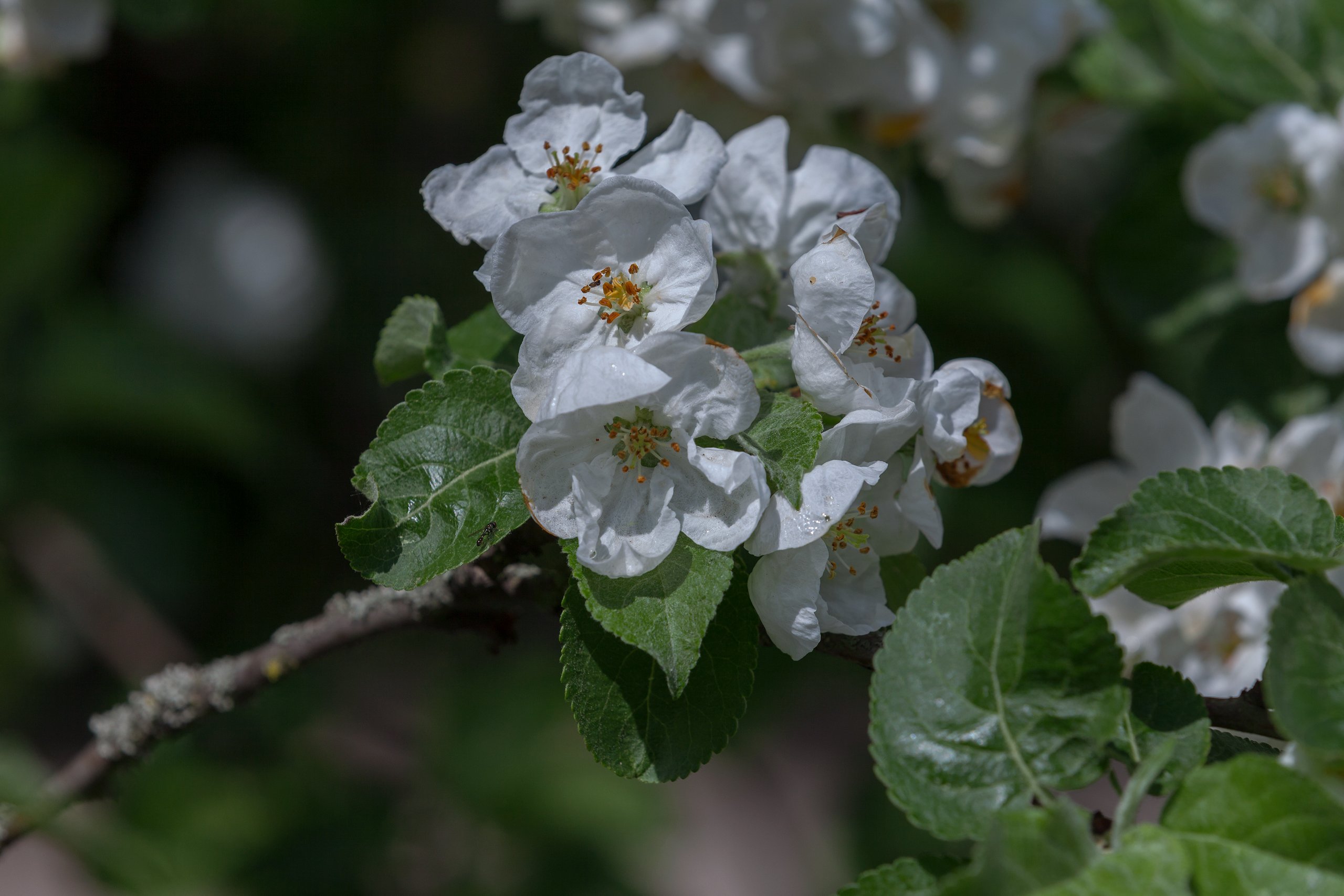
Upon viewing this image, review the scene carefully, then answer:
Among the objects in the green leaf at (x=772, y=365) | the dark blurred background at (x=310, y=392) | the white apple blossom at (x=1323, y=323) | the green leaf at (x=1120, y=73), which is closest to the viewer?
the green leaf at (x=772, y=365)

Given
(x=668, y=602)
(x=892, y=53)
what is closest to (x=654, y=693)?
(x=668, y=602)

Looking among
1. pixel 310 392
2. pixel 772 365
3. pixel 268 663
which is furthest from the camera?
pixel 310 392

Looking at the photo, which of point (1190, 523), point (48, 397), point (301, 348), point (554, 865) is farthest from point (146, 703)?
point (301, 348)

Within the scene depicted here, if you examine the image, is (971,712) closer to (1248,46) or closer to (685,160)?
(685,160)

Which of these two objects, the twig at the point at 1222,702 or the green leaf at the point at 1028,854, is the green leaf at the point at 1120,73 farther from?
the green leaf at the point at 1028,854

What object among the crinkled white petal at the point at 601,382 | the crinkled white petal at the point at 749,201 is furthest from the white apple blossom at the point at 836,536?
the crinkled white petal at the point at 749,201

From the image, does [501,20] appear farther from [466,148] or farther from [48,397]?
[48,397]
